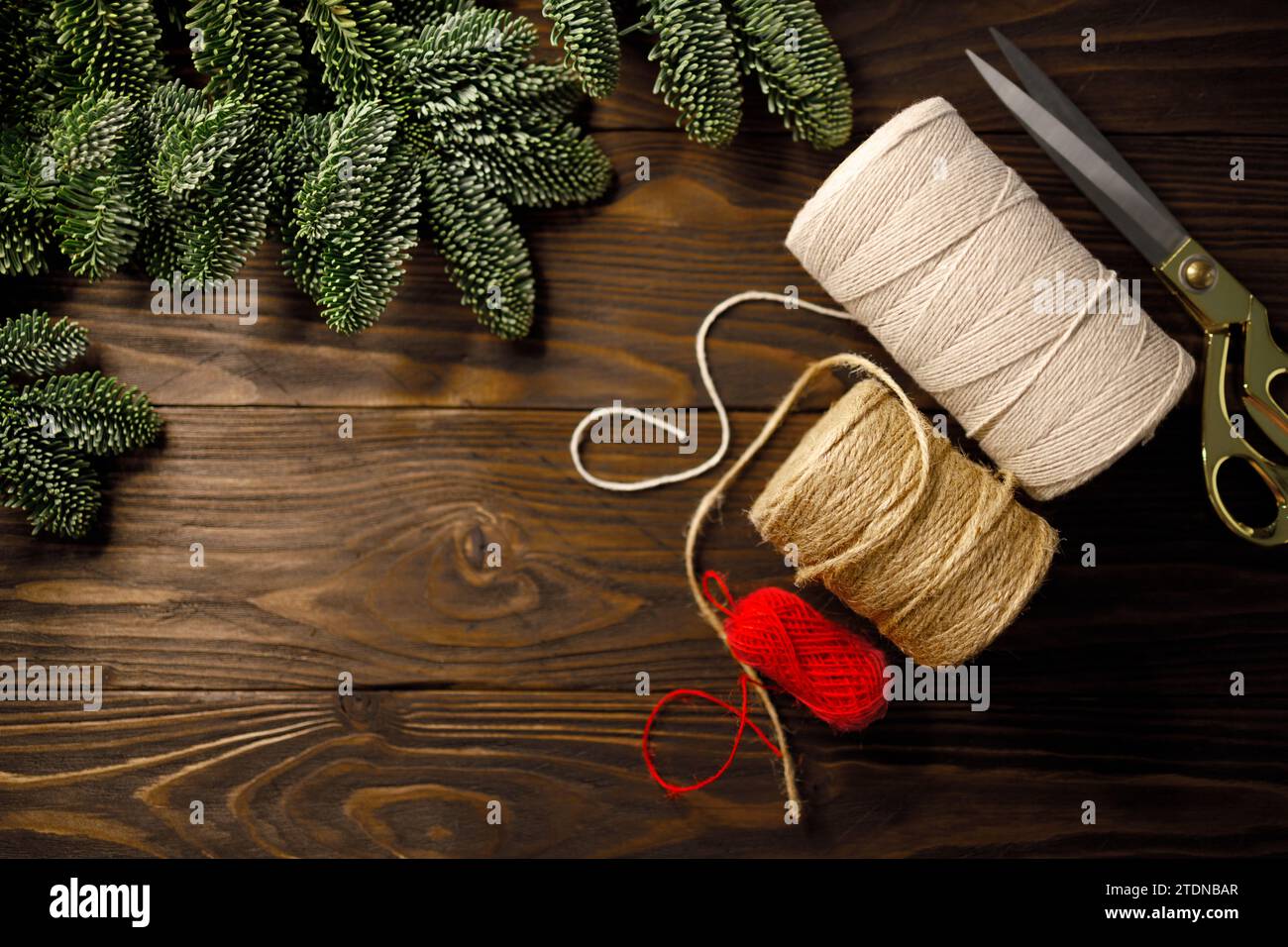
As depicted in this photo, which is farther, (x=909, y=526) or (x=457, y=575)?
(x=457, y=575)

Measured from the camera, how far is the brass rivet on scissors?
873 mm

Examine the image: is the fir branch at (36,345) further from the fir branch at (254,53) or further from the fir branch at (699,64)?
the fir branch at (699,64)

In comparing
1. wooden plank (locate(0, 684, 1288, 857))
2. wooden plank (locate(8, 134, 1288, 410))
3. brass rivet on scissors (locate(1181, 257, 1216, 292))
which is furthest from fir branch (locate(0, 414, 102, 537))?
brass rivet on scissors (locate(1181, 257, 1216, 292))

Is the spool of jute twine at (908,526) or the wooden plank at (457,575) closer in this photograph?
the spool of jute twine at (908,526)

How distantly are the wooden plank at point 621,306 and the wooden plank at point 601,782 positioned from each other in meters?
0.34

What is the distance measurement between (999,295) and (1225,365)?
0.91 feet

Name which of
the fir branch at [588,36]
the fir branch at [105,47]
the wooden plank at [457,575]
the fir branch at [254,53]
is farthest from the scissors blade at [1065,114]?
the fir branch at [105,47]

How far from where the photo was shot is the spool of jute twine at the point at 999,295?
0.80 metres

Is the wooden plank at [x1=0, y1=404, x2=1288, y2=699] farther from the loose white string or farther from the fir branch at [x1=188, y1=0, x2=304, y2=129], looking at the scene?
the fir branch at [x1=188, y1=0, x2=304, y2=129]

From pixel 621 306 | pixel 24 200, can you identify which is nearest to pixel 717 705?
pixel 621 306

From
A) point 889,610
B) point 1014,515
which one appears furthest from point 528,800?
point 1014,515

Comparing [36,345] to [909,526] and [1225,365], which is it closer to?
[909,526]

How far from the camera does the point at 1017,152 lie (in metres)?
0.94

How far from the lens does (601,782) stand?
955 millimetres
